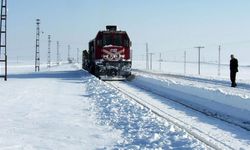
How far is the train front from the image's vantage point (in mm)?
37562

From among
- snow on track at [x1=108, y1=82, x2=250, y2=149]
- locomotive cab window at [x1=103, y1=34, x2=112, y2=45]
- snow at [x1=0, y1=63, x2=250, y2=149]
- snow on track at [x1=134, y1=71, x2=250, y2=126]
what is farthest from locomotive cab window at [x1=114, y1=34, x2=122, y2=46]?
snow on track at [x1=108, y1=82, x2=250, y2=149]

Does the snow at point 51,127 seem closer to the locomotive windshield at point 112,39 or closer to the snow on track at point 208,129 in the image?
the snow on track at point 208,129

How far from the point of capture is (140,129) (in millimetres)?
11648

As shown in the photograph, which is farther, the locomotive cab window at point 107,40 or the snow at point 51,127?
the locomotive cab window at point 107,40

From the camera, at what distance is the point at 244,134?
11945mm

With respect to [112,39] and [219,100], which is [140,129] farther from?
[112,39]

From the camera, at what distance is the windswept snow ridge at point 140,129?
9.72 m

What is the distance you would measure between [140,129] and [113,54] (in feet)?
85.8

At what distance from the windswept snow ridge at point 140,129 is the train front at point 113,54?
63.2 feet

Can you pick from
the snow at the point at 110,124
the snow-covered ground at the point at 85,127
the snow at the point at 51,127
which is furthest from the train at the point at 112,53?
the snow-covered ground at the point at 85,127

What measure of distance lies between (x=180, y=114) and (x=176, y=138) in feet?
19.1

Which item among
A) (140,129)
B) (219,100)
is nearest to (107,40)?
(219,100)

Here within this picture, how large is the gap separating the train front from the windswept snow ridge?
1928 centimetres

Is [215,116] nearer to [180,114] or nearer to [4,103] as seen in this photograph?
[180,114]
